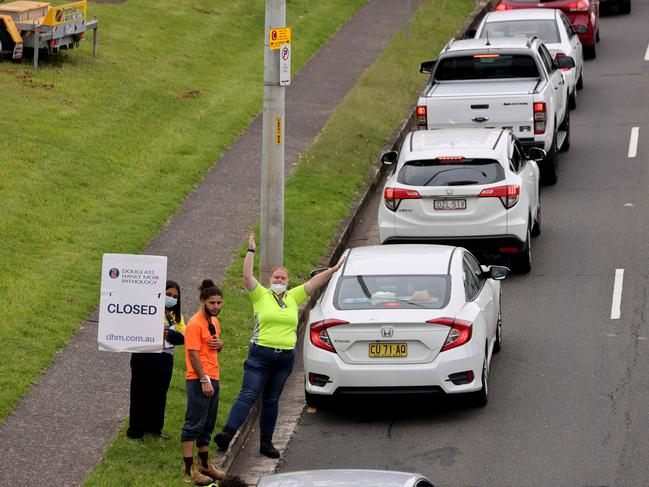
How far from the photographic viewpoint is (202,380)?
1208 centimetres

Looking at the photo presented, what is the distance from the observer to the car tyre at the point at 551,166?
22250 mm

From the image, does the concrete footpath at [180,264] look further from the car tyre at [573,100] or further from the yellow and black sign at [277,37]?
the car tyre at [573,100]

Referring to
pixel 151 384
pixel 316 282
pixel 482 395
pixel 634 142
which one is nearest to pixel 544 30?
pixel 634 142

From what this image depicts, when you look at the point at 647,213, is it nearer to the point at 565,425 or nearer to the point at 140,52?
the point at 565,425

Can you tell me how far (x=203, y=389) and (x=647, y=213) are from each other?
1069cm

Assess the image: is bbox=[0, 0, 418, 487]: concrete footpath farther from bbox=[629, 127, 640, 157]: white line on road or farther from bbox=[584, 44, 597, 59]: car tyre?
bbox=[629, 127, 640, 157]: white line on road

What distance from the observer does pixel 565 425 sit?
13.5 m

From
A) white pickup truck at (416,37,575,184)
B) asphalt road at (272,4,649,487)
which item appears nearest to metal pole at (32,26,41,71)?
asphalt road at (272,4,649,487)

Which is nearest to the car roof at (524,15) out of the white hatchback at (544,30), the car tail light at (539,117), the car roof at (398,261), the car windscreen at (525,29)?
the white hatchback at (544,30)

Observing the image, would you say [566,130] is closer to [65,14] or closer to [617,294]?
[617,294]

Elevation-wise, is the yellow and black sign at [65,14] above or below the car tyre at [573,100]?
above

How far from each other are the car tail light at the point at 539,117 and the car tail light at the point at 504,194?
3635mm

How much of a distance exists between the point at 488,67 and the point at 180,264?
7.13 meters

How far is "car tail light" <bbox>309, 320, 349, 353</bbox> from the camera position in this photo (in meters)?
13.7
